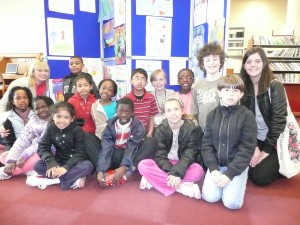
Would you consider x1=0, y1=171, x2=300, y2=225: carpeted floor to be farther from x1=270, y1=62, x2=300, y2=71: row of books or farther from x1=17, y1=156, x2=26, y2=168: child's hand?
x1=270, y1=62, x2=300, y2=71: row of books

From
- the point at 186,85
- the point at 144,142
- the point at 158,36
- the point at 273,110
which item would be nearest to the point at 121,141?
the point at 144,142

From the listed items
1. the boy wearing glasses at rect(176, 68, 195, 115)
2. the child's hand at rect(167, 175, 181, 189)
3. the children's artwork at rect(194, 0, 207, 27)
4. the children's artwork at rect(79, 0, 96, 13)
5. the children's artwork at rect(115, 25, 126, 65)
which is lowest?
the child's hand at rect(167, 175, 181, 189)

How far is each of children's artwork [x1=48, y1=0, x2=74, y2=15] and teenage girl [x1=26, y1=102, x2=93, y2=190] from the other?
5.39 ft

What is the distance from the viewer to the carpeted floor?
1.63 m

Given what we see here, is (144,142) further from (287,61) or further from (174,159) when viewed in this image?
(287,61)

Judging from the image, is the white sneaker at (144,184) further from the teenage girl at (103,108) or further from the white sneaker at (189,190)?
the teenage girl at (103,108)

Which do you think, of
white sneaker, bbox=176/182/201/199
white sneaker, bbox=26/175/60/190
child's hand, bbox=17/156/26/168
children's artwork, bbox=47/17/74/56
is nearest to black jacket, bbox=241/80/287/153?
white sneaker, bbox=176/182/201/199

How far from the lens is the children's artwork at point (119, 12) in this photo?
304cm

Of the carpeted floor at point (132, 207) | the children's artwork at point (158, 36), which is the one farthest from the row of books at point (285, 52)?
the carpeted floor at point (132, 207)

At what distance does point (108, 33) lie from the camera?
11.5ft

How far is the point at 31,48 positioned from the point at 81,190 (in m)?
6.19

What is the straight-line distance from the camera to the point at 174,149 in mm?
2232

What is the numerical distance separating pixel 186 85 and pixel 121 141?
0.96 metres

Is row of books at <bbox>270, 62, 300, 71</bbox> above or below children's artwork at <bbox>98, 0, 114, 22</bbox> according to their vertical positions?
below
